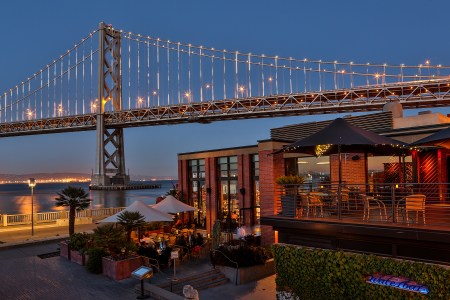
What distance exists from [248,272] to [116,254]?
14.7 feet

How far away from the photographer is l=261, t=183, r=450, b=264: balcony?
8.59 meters

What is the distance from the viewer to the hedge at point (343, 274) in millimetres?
8469

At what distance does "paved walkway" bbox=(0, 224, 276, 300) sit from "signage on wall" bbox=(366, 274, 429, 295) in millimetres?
3688

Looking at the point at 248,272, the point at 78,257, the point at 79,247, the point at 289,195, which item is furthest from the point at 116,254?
the point at 289,195

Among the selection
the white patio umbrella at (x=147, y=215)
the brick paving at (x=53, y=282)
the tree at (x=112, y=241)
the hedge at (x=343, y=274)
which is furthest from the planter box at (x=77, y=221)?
the hedge at (x=343, y=274)

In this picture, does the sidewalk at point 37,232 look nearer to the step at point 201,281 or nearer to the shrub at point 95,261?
the shrub at point 95,261

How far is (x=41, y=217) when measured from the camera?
28.0 metres

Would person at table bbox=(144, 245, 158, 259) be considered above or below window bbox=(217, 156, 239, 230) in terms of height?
below

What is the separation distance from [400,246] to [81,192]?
1571 cm

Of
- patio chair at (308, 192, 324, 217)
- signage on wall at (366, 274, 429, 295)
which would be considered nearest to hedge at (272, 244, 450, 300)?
signage on wall at (366, 274, 429, 295)

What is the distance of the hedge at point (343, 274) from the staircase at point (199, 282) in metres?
3.09

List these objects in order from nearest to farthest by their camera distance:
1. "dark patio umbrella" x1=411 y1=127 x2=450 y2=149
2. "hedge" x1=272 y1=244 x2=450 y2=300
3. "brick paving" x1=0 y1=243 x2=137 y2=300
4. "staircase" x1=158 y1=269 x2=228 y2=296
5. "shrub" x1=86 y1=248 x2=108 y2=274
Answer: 1. "hedge" x1=272 y1=244 x2=450 y2=300
2. "dark patio umbrella" x1=411 y1=127 x2=450 y2=149
3. "brick paving" x1=0 y1=243 x2=137 y2=300
4. "staircase" x1=158 y1=269 x2=228 y2=296
5. "shrub" x1=86 y1=248 x2=108 y2=274

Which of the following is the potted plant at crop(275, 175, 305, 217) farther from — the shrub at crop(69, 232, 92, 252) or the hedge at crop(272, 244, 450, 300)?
the shrub at crop(69, 232, 92, 252)

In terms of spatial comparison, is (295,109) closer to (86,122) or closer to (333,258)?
(86,122)
